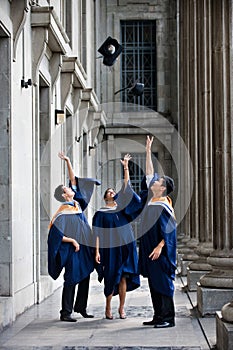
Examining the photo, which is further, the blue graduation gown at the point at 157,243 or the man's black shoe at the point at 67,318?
the man's black shoe at the point at 67,318

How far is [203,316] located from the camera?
1027 cm

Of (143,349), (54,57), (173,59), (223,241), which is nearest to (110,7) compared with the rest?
(173,59)

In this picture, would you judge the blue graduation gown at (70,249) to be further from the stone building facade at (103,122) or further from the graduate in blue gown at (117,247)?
the stone building facade at (103,122)

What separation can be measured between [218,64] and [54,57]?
4.58 m

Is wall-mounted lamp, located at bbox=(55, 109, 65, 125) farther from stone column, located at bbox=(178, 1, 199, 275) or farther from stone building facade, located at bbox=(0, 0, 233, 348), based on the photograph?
stone column, located at bbox=(178, 1, 199, 275)

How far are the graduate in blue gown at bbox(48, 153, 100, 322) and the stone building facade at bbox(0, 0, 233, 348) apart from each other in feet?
1.73

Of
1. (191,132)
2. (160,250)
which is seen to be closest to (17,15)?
(160,250)

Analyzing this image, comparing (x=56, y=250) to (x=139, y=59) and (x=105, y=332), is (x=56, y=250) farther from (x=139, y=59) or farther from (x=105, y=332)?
(x=139, y=59)

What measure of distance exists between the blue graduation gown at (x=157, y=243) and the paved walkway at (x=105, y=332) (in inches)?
21.1

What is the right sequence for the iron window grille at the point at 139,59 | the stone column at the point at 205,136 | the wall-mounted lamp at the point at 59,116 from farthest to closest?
the iron window grille at the point at 139,59
the wall-mounted lamp at the point at 59,116
the stone column at the point at 205,136

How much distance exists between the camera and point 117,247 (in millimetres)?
10680

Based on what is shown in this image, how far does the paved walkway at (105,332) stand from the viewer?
8320 millimetres

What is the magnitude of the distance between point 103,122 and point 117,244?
16.0 meters

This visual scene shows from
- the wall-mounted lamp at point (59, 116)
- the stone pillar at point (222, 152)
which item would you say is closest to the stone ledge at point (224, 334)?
the stone pillar at point (222, 152)
